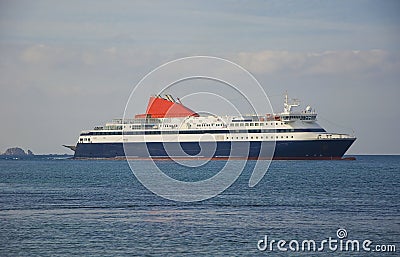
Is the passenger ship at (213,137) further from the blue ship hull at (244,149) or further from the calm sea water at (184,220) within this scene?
the calm sea water at (184,220)

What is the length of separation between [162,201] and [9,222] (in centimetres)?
1011

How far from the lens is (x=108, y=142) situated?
97688 mm

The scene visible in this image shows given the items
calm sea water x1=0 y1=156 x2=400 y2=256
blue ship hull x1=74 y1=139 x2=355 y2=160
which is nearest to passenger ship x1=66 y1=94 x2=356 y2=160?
blue ship hull x1=74 y1=139 x2=355 y2=160

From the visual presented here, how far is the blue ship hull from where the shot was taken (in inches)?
3366

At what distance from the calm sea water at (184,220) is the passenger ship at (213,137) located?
39.4 metres

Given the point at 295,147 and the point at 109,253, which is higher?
the point at 295,147

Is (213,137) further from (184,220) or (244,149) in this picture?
(184,220)

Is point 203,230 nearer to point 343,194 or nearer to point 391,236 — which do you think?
point 391,236

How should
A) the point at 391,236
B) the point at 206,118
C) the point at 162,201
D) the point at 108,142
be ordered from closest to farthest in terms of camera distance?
the point at 391,236 < the point at 162,201 < the point at 206,118 < the point at 108,142

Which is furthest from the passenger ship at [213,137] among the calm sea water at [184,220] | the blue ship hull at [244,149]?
the calm sea water at [184,220]

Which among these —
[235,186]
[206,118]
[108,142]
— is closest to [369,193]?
[235,186]

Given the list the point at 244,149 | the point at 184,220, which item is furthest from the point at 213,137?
the point at 184,220

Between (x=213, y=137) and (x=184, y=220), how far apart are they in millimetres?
59240

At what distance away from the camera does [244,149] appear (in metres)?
87.2
